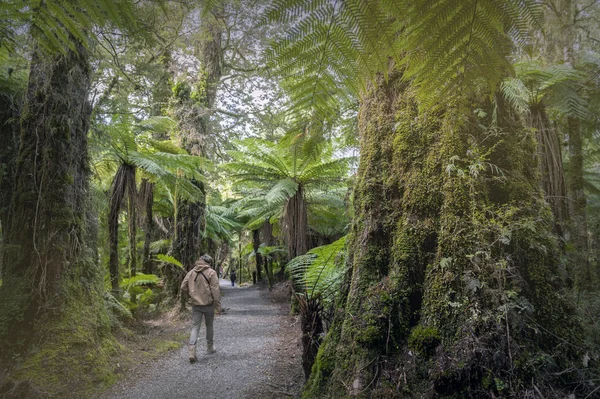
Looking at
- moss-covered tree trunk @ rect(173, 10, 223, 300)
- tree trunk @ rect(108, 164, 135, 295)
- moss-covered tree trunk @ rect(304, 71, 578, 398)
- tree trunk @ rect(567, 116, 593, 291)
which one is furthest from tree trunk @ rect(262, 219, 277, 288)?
moss-covered tree trunk @ rect(304, 71, 578, 398)

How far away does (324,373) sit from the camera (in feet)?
7.72

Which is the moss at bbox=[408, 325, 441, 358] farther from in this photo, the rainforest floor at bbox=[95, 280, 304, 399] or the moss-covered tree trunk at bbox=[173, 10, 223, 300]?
the moss-covered tree trunk at bbox=[173, 10, 223, 300]

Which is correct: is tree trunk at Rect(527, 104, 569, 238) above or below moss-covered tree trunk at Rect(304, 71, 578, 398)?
above

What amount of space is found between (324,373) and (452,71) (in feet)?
6.86

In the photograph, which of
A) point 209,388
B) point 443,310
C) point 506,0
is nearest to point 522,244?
point 443,310

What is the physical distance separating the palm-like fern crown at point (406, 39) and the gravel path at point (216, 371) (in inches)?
129

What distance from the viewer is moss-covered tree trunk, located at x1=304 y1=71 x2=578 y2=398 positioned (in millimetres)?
1648

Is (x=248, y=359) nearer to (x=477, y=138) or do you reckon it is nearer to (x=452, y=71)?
(x=477, y=138)

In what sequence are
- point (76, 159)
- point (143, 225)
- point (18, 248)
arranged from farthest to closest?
point (143, 225)
point (76, 159)
point (18, 248)

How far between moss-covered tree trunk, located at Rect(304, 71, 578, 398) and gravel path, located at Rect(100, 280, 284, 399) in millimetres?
1562

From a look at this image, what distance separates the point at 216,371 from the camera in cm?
410

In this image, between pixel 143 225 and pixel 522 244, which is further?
pixel 143 225

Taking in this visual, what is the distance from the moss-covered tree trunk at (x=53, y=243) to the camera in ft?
10.8

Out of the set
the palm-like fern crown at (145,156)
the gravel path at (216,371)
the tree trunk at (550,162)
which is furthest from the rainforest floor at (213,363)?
the tree trunk at (550,162)
